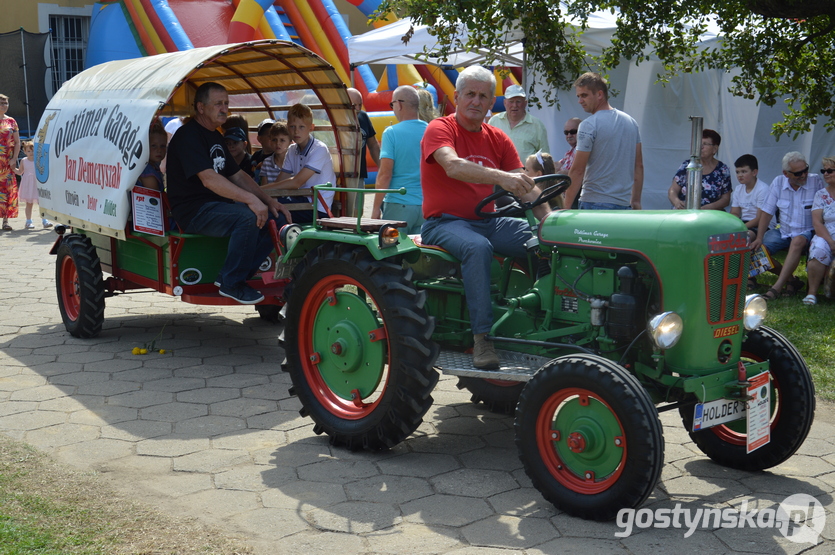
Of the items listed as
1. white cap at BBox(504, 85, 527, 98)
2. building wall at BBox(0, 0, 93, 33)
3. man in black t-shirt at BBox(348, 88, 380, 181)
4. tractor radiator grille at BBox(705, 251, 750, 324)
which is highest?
building wall at BBox(0, 0, 93, 33)

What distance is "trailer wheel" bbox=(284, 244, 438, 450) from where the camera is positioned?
4.27m

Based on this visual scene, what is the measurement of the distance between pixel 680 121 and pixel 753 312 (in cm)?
807

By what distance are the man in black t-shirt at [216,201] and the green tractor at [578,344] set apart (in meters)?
1.35

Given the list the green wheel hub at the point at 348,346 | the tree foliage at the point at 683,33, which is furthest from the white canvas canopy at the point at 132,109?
the green wheel hub at the point at 348,346

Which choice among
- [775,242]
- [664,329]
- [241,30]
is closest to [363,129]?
[775,242]

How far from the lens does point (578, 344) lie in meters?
4.12

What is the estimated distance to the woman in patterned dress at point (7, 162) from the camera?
13.0 m

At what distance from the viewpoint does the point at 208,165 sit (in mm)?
6270

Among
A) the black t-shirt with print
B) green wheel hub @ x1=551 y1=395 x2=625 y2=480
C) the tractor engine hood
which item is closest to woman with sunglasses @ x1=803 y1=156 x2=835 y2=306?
the tractor engine hood

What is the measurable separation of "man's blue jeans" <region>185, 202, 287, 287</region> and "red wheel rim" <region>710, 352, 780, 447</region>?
11.0ft

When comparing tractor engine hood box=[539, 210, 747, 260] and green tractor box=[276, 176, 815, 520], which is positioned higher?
tractor engine hood box=[539, 210, 747, 260]

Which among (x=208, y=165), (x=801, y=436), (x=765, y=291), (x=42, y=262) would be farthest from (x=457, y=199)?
(x=42, y=262)

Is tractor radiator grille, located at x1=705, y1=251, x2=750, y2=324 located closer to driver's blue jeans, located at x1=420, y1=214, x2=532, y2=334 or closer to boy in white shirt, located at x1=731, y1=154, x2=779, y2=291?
driver's blue jeans, located at x1=420, y1=214, x2=532, y2=334

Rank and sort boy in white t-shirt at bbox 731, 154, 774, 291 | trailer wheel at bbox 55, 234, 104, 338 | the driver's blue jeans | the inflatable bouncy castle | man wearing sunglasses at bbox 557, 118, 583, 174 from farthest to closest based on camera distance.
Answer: the inflatable bouncy castle
boy in white t-shirt at bbox 731, 154, 774, 291
man wearing sunglasses at bbox 557, 118, 583, 174
trailer wheel at bbox 55, 234, 104, 338
the driver's blue jeans
